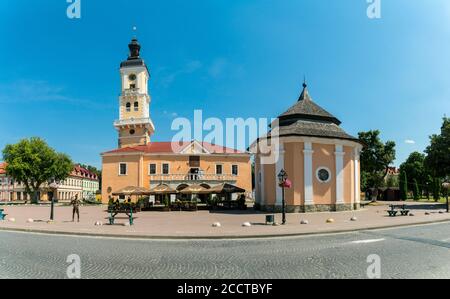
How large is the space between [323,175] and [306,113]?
622 centimetres

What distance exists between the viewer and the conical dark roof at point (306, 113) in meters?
30.1

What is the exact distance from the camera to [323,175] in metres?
27.8

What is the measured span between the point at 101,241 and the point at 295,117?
21.8 m

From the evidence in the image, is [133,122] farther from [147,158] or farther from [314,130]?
[314,130]

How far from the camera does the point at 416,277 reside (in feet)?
23.5

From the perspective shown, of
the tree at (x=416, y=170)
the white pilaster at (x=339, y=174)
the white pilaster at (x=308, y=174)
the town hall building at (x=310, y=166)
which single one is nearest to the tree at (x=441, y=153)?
the town hall building at (x=310, y=166)

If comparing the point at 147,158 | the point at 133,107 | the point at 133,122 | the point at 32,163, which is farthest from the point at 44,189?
the point at 147,158

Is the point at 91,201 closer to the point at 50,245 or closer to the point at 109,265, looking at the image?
the point at 50,245

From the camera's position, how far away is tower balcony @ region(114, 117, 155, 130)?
55062 millimetres

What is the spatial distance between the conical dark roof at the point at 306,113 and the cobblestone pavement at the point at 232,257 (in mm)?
17722

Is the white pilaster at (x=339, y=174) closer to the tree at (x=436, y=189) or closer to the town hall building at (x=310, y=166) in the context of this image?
the town hall building at (x=310, y=166)

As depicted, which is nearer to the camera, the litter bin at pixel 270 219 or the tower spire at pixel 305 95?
the litter bin at pixel 270 219
